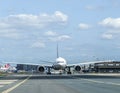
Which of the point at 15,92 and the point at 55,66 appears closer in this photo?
the point at 15,92

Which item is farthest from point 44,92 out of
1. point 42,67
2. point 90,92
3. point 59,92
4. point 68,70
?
point 68,70

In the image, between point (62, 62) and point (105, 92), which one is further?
point (62, 62)

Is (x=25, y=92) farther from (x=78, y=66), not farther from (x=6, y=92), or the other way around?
(x=78, y=66)

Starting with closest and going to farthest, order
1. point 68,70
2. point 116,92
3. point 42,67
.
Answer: point 116,92, point 42,67, point 68,70

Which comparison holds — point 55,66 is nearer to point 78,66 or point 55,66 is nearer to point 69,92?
point 78,66

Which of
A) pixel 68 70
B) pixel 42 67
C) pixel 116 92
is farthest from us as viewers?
pixel 68 70

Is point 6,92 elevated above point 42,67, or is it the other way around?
point 42,67

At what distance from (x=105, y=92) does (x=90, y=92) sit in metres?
0.92

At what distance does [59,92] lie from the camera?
27984 mm

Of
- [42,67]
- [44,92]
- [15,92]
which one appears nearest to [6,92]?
[15,92]

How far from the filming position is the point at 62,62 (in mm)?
102812

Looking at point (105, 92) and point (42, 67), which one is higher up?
point (42, 67)

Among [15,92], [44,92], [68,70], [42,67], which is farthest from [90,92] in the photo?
[68,70]

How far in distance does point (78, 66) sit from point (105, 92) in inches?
3045
